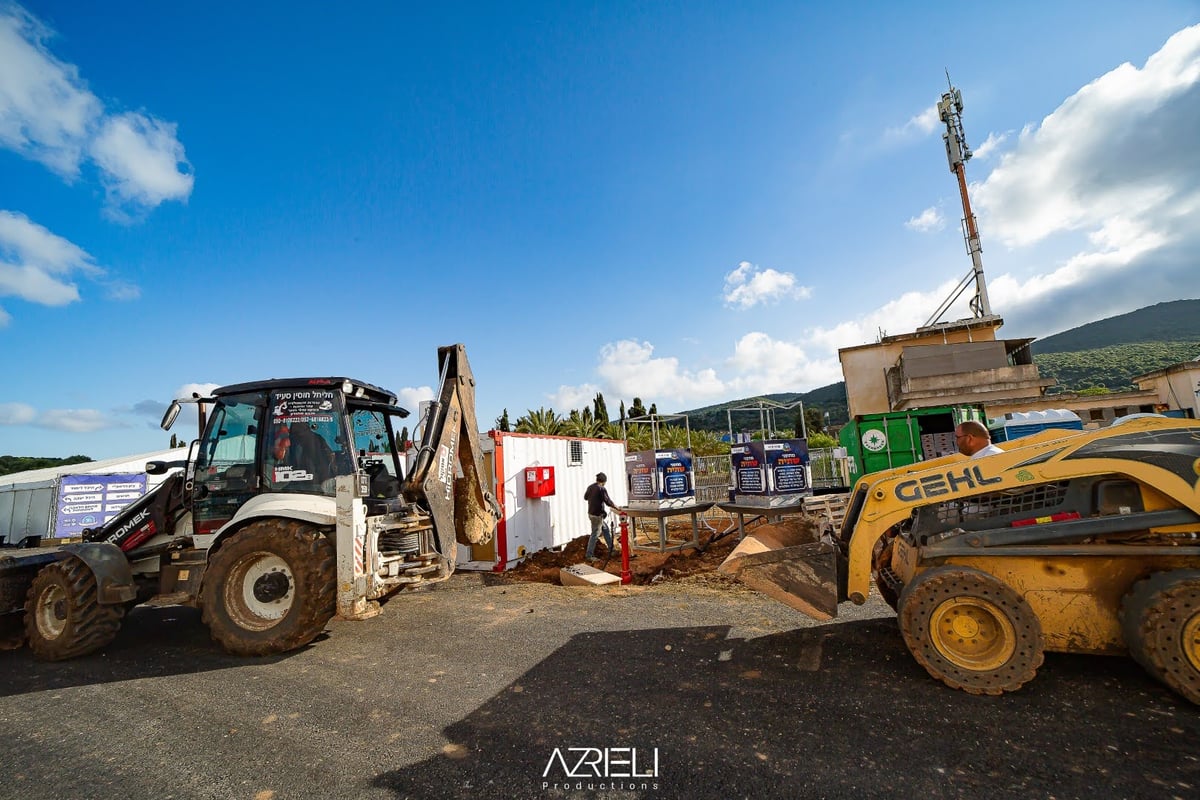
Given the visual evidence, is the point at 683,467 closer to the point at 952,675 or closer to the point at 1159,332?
the point at 952,675

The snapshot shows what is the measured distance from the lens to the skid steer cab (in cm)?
495

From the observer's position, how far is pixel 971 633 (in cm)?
384

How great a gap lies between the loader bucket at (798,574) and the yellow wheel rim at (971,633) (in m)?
0.73

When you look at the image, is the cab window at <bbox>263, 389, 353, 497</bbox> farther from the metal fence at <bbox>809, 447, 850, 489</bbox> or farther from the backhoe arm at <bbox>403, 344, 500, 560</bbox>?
the metal fence at <bbox>809, 447, 850, 489</bbox>

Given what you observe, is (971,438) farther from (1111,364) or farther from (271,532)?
(1111,364)

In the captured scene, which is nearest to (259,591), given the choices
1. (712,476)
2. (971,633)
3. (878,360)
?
(971,633)

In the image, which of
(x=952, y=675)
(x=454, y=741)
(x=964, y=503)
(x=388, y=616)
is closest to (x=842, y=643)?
(x=952, y=675)

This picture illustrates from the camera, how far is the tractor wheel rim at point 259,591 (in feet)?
16.5

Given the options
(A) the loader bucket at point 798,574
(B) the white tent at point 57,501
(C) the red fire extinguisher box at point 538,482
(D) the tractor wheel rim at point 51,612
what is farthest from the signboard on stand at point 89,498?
(A) the loader bucket at point 798,574

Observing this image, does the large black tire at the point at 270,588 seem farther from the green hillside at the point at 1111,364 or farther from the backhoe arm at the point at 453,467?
the green hillside at the point at 1111,364

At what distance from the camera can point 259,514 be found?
16.7ft

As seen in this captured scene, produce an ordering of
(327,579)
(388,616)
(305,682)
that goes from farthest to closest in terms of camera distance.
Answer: (388,616) → (327,579) → (305,682)

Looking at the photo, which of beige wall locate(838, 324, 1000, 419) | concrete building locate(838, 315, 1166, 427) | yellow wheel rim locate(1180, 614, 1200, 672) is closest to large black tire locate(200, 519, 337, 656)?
yellow wheel rim locate(1180, 614, 1200, 672)

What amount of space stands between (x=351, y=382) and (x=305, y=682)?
3.01 metres
